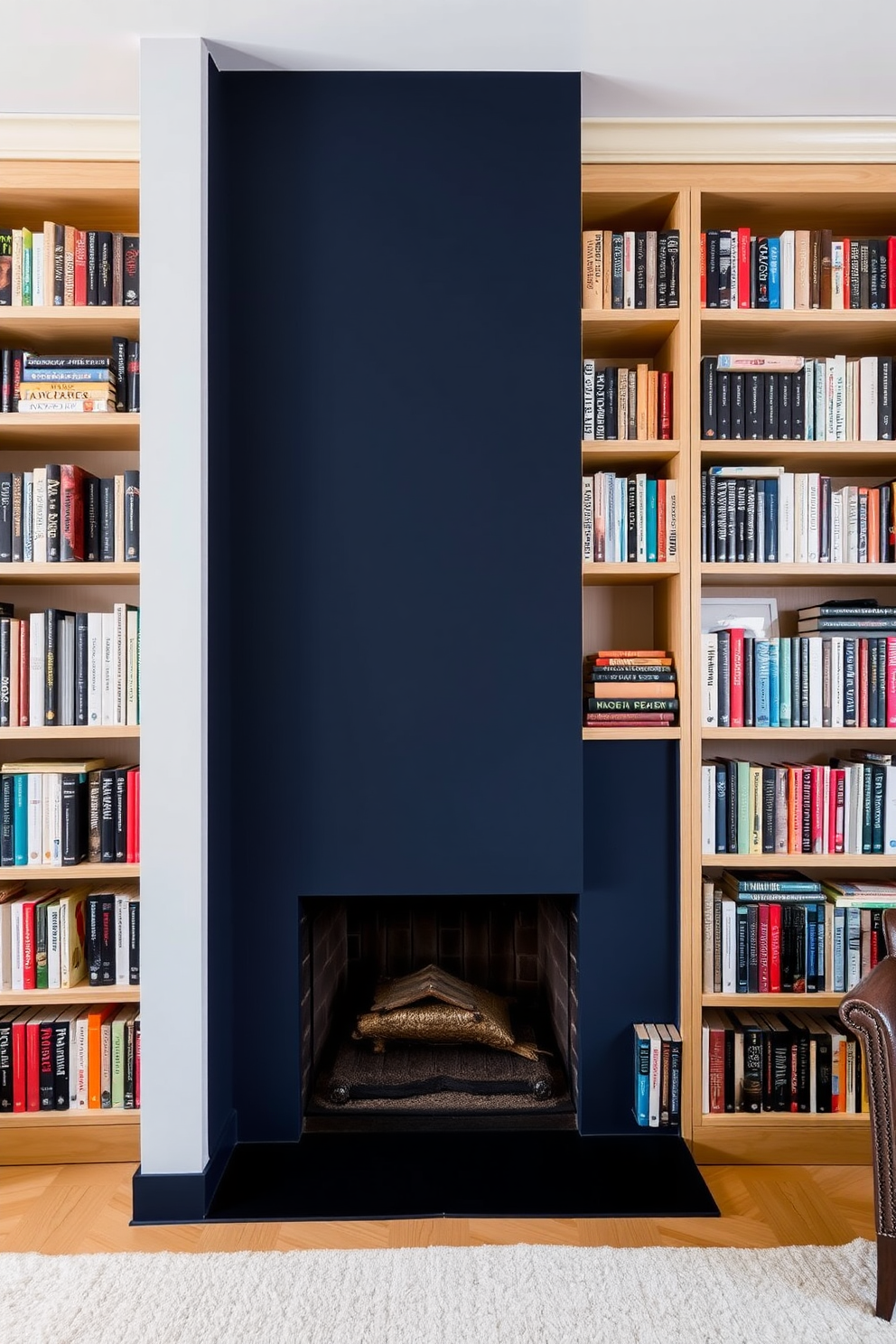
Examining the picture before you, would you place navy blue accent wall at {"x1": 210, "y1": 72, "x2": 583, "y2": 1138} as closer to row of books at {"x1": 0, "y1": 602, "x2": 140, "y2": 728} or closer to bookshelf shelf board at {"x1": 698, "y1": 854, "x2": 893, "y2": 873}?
row of books at {"x1": 0, "y1": 602, "x2": 140, "y2": 728}

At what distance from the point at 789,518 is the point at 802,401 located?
335mm

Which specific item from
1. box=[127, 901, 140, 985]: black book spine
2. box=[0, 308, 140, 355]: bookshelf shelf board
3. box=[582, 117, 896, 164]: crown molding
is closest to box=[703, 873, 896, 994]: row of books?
box=[127, 901, 140, 985]: black book spine

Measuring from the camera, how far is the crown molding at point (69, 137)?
2244 mm

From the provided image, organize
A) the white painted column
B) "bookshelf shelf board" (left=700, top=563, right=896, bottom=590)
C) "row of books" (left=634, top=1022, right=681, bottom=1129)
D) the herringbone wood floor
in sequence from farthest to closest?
"bookshelf shelf board" (left=700, top=563, right=896, bottom=590) → "row of books" (left=634, top=1022, right=681, bottom=1129) → the white painted column → the herringbone wood floor

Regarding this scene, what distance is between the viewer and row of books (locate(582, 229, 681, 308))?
2.31 meters

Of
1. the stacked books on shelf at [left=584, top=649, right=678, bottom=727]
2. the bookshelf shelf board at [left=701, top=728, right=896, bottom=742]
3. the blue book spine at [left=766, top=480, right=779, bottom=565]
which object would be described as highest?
the blue book spine at [left=766, top=480, right=779, bottom=565]

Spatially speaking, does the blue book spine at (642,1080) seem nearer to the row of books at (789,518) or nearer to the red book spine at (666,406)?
the row of books at (789,518)

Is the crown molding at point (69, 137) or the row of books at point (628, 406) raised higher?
the crown molding at point (69, 137)

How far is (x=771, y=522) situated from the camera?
2.34 m

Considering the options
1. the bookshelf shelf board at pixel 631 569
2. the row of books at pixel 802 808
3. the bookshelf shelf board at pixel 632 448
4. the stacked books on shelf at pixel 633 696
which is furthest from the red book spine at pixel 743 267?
the row of books at pixel 802 808

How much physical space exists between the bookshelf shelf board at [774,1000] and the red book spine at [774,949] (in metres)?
0.03

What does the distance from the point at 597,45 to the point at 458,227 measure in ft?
1.68

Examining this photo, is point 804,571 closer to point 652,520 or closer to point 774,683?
point 774,683

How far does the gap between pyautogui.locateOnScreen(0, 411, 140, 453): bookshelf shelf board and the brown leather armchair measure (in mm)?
2238
